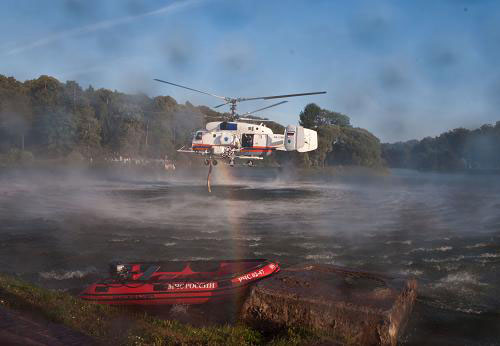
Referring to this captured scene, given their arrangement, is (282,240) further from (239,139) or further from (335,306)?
(335,306)

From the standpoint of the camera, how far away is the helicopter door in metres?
28.1

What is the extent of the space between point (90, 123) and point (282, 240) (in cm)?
6779

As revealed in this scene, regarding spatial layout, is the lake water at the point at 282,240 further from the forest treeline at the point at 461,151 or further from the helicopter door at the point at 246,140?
the forest treeline at the point at 461,151

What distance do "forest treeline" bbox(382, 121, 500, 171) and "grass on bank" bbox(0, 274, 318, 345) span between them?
135164 millimetres

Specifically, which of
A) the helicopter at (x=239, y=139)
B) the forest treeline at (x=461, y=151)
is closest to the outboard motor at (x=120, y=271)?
the helicopter at (x=239, y=139)

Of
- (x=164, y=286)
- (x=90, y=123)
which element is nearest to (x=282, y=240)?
(x=164, y=286)

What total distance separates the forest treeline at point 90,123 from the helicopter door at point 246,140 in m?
54.8

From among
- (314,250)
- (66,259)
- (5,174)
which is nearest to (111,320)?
(66,259)

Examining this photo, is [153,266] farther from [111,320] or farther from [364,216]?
[364,216]

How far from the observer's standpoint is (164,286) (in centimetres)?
1194

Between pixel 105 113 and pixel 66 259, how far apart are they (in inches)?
2898

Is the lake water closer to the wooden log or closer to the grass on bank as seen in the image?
the wooden log

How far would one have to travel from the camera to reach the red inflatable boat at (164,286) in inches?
468

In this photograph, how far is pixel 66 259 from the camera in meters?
19.2
